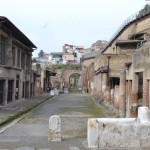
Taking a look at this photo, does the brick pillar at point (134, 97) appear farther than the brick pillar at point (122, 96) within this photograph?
No

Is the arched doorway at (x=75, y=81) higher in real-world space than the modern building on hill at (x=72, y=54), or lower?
lower

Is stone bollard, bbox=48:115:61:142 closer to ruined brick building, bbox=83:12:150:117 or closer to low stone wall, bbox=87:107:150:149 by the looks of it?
low stone wall, bbox=87:107:150:149

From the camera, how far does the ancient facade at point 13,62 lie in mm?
26812

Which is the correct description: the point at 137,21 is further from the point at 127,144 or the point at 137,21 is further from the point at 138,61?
the point at 127,144

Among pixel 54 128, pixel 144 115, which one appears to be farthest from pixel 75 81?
pixel 144 115

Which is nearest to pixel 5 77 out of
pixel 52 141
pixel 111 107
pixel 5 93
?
pixel 5 93

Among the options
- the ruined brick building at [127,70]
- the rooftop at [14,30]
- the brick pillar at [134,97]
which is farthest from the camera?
the rooftop at [14,30]

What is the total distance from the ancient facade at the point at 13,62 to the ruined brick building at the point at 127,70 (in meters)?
7.71

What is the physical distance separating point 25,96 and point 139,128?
95.8 ft

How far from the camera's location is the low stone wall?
1086 cm

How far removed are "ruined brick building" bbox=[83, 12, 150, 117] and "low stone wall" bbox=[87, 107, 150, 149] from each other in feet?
23.2

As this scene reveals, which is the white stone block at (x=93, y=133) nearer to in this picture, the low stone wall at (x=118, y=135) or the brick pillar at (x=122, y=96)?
the low stone wall at (x=118, y=135)

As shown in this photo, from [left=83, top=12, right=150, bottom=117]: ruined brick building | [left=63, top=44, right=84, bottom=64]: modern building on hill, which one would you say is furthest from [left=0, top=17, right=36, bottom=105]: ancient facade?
[left=63, top=44, right=84, bottom=64]: modern building on hill

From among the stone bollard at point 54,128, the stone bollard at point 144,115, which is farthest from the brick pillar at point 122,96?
the stone bollard at point 144,115
